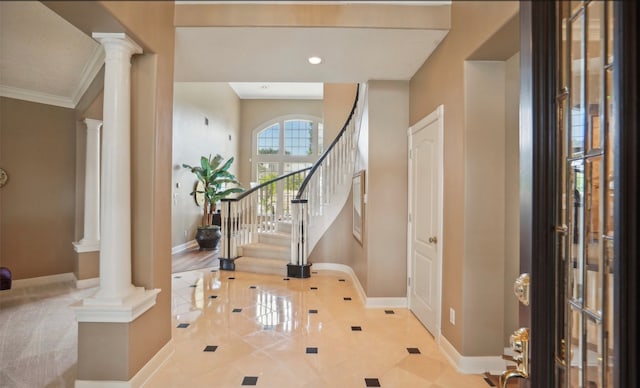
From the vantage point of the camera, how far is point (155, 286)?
8.18 feet

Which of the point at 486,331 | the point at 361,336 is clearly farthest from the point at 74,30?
the point at 486,331

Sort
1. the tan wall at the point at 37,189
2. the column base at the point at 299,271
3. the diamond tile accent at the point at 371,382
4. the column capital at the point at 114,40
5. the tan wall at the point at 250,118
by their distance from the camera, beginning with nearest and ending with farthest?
the column capital at the point at 114,40 → the diamond tile accent at the point at 371,382 → the tan wall at the point at 37,189 → the column base at the point at 299,271 → the tan wall at the point at 250,118

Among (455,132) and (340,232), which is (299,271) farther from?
(455,132)

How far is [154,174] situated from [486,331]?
9.03 ft

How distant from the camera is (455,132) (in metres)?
2.67

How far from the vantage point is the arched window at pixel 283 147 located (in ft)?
37.6

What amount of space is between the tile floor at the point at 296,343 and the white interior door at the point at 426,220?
0.28 meters

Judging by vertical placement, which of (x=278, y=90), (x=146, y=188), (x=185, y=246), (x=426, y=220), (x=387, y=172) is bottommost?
(x=185, y=246)

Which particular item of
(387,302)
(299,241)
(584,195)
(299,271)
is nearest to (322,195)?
(299,241)

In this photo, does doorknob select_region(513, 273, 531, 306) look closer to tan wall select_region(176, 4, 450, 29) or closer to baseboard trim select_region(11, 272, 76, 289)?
tan wall select_region(176, 4, 450, 29)

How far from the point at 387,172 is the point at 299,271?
2.30 m

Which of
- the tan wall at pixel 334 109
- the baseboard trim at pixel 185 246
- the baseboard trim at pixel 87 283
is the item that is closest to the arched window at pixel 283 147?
the baseboard trim at pixel 185 246

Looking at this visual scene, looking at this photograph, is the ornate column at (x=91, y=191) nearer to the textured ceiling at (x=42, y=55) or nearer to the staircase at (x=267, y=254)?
the textured ceiling at (x=42, y=55)

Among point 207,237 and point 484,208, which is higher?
point 484,208
